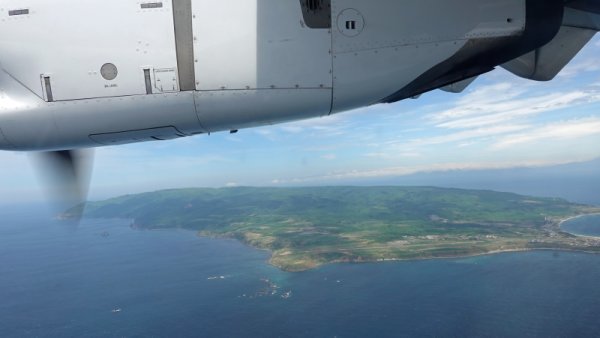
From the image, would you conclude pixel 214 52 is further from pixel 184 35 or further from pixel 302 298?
pixel 302 298

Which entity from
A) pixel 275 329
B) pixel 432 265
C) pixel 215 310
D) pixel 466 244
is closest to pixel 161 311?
pixel 215 310

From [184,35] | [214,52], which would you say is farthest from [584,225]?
[184,35]

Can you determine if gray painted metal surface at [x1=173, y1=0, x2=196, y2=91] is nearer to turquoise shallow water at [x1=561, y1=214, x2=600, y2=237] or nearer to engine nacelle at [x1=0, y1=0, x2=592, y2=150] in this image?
engine nacelle at [x1=0, y1=0, x2=592, y2=150]

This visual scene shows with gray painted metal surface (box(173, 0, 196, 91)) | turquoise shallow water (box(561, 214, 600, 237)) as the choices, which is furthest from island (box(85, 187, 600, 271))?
gray painted metal surface (box(173, 0, 196, 91))

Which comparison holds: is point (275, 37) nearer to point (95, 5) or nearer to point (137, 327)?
point (95, 5)

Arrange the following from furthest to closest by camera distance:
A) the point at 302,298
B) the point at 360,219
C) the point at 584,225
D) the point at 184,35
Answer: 1. the point at 360,219
2. the point at 584,225
3. the point at 302,298
4. the point at 184,35

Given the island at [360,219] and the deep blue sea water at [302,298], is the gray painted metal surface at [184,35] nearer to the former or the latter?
the deep blue sea water at [302,298]
